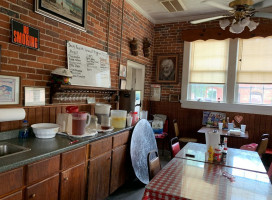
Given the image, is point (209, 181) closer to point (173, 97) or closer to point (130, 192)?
point (130, 192)

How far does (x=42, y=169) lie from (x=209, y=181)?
4.57ft

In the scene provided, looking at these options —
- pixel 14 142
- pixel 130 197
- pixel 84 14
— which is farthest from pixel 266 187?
pixel 84 14

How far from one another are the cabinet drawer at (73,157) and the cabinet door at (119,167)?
2.13 ft

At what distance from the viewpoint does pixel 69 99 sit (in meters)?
2.87

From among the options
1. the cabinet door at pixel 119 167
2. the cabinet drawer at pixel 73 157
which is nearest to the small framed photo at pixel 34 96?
the cabinet drawer at pixel 73 157

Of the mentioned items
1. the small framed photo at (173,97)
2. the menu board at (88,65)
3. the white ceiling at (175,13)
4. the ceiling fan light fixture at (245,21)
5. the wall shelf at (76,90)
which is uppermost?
the white ceiling at (175,13)

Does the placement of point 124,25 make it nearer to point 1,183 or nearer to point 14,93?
point 14,93

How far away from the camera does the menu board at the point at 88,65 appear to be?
2910mm

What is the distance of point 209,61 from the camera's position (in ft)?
16.3

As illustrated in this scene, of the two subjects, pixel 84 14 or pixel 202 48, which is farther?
pixel 202 48

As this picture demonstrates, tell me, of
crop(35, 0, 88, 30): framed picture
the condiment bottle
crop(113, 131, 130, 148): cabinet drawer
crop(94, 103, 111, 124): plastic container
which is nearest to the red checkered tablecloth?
the condiment bottle

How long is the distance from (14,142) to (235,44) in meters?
4.59

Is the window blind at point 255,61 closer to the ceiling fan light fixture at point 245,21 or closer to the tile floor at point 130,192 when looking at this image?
the ceiling fan light fixture at point 245,21

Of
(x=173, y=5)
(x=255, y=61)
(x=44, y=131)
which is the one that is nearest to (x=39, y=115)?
(x=44, y=131)
